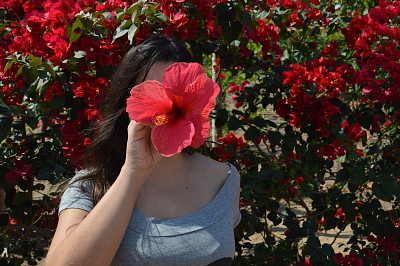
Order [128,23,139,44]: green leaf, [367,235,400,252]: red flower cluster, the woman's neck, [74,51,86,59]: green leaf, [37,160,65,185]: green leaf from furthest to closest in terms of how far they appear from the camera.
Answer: [367,235,400,252]: red flower cluster
[37,160,65,185]: green leaf
[74,51,86,59]: green leaf
[128,23,139,44]: green leaf
the woman's neck

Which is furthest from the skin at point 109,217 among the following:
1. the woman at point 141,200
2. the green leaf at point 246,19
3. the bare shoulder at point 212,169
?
the green leaf at point 246,19

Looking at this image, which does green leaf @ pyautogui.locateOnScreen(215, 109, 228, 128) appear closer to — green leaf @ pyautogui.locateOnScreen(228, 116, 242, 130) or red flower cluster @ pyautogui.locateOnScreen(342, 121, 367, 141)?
green leaf @ pyautogui.locateOnScreen(228, 116, 242, 130)

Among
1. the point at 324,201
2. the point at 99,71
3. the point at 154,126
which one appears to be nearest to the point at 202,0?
the point at 99,71

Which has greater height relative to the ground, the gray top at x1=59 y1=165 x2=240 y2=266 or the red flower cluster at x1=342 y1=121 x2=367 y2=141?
the gray top at x1=59 y1=165 x2=240 y2=266

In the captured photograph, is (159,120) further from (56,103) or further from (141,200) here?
(56,103)

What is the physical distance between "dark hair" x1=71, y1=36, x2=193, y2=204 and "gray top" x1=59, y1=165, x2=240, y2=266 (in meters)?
0.06

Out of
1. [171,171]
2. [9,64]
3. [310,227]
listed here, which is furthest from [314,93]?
[9,64]

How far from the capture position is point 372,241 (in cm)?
289

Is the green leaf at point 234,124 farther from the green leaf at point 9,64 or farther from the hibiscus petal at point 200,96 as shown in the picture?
the hibiscus petal at point 200,96

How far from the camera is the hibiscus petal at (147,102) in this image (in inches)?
40.8

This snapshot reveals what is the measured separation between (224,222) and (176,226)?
0.15 metres

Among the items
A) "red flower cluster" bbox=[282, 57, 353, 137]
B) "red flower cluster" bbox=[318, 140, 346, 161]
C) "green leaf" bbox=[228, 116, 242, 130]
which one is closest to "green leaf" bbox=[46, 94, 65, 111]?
"green leaf" bbox=[228, 116, 242, 130]

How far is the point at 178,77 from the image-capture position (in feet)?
3.44

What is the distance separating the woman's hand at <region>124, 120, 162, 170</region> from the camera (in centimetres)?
114
